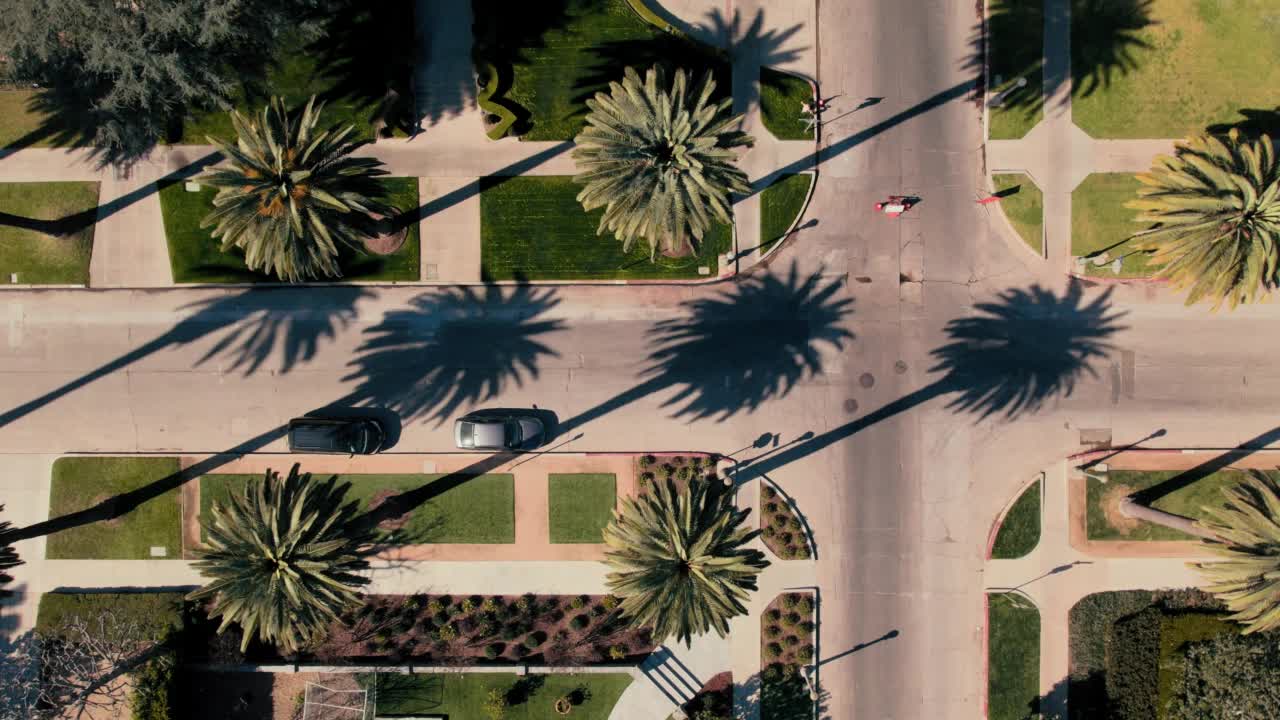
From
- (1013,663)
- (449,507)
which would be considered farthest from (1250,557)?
(449,507)

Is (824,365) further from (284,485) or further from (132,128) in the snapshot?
(132,128)

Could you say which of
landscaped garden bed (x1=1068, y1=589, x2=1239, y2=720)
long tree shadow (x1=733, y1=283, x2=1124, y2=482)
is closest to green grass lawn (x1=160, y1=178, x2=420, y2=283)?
long tree shadow (x1=733, y1=283, x2=1124, y2=482)

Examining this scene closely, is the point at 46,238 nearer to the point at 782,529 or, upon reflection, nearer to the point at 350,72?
the point at 350,72

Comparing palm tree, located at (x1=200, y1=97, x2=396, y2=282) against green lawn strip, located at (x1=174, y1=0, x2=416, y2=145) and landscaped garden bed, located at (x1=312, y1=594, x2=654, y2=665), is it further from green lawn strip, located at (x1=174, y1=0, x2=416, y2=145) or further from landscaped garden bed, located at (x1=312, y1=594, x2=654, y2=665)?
landscaped garden bed, located at (x1=312, y1=594, x2=654, y2=665)

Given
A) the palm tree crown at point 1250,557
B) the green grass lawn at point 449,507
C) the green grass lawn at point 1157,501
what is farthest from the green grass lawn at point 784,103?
the palm tree crown at point 1250,557

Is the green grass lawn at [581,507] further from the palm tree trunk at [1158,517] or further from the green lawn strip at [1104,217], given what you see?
the green lawn strip at [1104,217]
